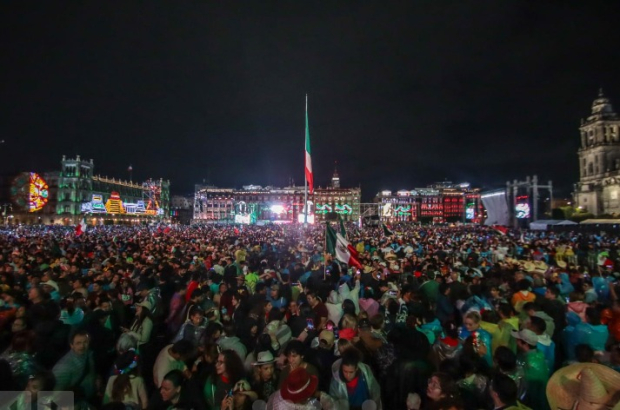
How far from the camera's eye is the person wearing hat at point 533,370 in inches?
145

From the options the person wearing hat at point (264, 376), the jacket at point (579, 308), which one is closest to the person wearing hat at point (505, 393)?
the person wearing hat at point (264, 376)

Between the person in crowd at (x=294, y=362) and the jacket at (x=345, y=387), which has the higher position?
the person in crowd at (x=294, y=362)

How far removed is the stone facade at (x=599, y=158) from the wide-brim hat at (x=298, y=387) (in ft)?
262

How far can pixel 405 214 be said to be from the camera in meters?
142

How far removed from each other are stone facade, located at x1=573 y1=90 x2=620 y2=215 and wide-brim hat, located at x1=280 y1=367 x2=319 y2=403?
79948 mm

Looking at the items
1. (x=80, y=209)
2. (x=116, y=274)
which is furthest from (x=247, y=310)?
(x=80, y=209)

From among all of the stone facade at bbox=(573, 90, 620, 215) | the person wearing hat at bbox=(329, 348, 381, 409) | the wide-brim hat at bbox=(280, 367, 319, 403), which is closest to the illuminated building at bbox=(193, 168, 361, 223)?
the stone facade at bbox=(573, 90, 620, 215)

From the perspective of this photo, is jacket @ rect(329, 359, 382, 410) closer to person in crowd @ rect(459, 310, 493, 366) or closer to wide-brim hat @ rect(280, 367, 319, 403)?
wide-brim hat @ rect(280, 367, 319, 403)

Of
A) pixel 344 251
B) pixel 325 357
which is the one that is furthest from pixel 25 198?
pixel 325 357

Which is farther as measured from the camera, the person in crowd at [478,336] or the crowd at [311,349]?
the person in crowd at [478,336]

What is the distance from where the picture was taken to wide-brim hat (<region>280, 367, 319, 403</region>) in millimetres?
2910

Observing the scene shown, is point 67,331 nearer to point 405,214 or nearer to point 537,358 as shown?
point 537,358

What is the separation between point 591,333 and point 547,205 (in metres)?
84.7

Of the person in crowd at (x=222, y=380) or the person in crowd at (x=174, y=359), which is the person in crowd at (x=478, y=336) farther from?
the person in crowd at (x=174, y=359)
